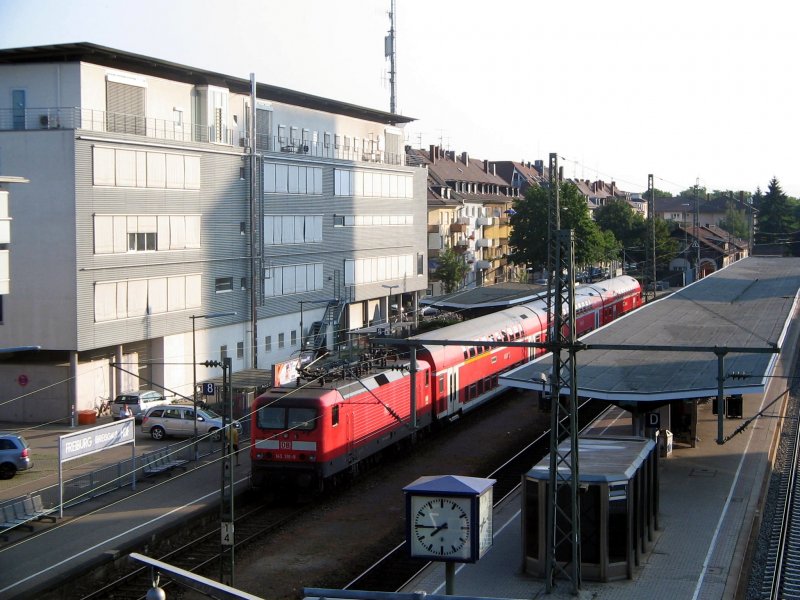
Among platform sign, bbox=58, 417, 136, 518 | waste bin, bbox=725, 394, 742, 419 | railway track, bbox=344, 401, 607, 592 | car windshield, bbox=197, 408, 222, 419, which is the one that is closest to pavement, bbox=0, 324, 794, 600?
railway track, bbox=344, 401, 607, 592

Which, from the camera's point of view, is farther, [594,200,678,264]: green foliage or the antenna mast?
[594,200,678,264]: green foliage

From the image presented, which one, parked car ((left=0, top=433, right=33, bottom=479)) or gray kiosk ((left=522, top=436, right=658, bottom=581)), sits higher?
gray kiosk ((left=522, top=436, right=658, bottom=581))

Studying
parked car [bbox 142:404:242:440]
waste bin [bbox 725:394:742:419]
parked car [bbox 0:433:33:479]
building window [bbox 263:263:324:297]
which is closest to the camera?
waste bin [bbox 725:394:742:419]

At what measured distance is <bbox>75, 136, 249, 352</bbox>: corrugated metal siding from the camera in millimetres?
35656

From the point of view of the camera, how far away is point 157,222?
39.2 metres

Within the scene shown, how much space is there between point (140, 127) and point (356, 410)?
1975cm

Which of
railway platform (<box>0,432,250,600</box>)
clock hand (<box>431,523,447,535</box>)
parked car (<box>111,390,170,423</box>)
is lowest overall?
railway platform (<box>0,432,250,600</box>)

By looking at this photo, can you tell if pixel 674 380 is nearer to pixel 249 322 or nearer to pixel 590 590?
pixel 590 590

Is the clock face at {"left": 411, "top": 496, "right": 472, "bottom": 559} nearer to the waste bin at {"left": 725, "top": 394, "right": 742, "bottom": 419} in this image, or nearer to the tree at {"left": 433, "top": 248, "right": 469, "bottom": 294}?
the waste bin at {"left": 725, "top": 394, "right": 742, "bottom": 419}

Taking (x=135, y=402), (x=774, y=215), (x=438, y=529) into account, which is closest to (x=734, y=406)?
(x=438, y=529)

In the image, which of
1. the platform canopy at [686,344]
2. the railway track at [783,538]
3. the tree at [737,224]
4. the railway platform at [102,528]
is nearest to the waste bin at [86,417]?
the railway platform at [102,528]

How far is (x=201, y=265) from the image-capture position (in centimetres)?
4200

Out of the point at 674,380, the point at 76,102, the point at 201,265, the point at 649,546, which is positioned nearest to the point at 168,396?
the point at 201,265

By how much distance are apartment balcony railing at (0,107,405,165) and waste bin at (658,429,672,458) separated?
72.7 feet
